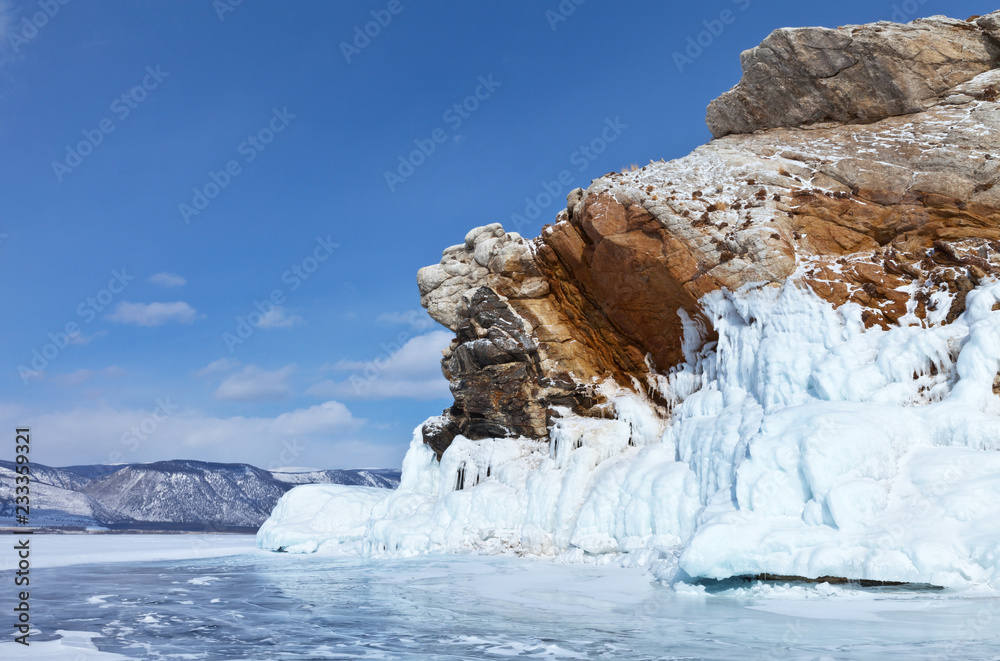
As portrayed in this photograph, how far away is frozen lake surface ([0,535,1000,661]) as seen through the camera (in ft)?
28.5

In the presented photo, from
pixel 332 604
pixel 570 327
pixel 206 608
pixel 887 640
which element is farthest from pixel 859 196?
pixel 206 608

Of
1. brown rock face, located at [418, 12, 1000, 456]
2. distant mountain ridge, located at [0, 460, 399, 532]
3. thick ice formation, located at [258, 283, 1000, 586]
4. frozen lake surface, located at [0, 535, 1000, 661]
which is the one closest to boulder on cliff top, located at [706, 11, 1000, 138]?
brown rock face, located at [418, 12, 1000, 456]

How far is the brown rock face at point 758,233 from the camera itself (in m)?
20.7

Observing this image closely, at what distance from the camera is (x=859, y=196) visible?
21984 millimetres

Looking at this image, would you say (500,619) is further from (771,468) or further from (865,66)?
(865,66)

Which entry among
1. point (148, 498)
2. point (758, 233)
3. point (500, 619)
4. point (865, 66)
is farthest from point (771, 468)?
point (148, 498)

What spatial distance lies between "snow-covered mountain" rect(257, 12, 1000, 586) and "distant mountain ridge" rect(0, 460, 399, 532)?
44.2 meters

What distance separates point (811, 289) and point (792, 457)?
7069 mm

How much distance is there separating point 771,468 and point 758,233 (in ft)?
29.9

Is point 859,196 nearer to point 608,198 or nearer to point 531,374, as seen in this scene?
point 608,198

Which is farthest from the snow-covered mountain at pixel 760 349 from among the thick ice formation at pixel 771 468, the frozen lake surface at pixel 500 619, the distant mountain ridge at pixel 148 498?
the distant mountain ridge at pixel 148 498

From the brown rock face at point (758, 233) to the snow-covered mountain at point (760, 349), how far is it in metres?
0.08

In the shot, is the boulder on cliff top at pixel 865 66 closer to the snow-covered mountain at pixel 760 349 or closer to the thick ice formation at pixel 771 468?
the snow-covered mountain at pixel 760 349

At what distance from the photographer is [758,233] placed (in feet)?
70.5
